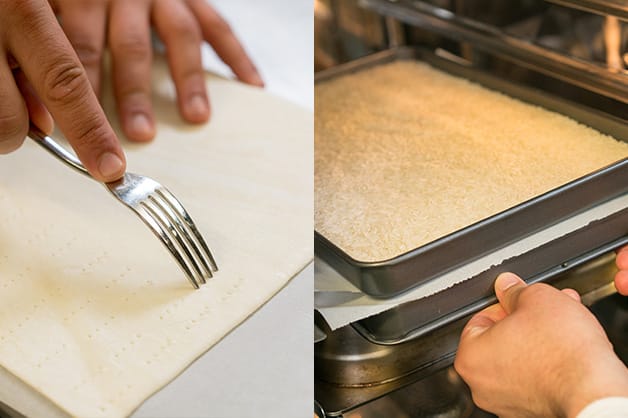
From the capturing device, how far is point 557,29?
138 centimetres

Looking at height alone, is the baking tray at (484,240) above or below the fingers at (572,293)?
above

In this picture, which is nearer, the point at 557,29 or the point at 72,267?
the point at 72,267

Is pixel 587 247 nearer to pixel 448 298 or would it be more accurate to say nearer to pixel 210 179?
pixel 448 298

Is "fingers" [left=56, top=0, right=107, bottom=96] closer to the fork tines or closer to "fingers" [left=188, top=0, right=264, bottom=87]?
"fingers" [left=188, top=0, right=264, bottom=87]

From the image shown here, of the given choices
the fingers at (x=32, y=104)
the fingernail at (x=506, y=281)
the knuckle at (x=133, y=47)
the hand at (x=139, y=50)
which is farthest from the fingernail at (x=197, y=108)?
the fingernail at (x=506, y=281)

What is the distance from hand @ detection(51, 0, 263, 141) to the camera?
3.78ft

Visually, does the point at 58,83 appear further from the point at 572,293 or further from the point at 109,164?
the point at 572,293

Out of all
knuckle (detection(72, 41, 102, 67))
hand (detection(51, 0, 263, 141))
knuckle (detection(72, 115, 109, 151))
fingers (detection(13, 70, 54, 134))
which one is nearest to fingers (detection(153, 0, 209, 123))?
hand (detection(51, 0, 263, 141))

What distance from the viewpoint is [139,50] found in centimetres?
119

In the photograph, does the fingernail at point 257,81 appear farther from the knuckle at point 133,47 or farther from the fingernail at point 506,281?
the fingernail at point 506,281

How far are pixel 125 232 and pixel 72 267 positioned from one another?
0.25 ft

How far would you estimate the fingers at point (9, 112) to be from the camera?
842 millimetres

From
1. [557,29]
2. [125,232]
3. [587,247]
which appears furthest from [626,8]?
[125,232]

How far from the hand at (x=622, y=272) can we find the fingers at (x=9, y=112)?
685 millimetres
